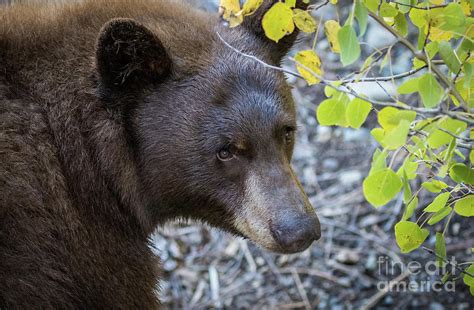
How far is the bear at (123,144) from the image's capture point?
406cm

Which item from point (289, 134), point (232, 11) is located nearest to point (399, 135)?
point (232, 11)

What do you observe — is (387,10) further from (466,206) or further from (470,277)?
(470,277)

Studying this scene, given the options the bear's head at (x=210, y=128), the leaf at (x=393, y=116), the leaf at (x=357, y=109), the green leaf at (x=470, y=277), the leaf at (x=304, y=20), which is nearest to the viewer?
the leaf at (x=393, y=116)

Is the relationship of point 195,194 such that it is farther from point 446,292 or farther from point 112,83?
point 446,292

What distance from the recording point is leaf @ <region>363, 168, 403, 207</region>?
3.10 m

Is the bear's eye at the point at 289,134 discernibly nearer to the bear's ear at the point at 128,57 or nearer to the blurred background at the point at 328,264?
the bear's ear at the point at 128,57

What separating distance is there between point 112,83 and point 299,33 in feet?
4.29

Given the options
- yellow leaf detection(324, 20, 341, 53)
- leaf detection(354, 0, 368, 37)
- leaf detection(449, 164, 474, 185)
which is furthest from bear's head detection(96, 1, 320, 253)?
leaf detection(354, 0, 368, 37)

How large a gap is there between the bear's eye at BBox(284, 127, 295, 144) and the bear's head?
0.04 ft

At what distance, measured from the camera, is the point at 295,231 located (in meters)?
4.07

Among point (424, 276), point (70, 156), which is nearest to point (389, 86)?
point (424, 276)

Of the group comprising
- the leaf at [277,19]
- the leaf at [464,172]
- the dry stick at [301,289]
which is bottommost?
the dry stick at [301,289]

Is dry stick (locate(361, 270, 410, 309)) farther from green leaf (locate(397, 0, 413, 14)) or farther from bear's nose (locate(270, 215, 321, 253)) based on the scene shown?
green leaf (locate(397, 0, 413, 14))

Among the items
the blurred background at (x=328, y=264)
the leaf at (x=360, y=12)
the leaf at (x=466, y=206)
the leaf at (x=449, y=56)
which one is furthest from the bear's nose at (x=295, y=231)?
the blurred background at (x=328, y=264)
